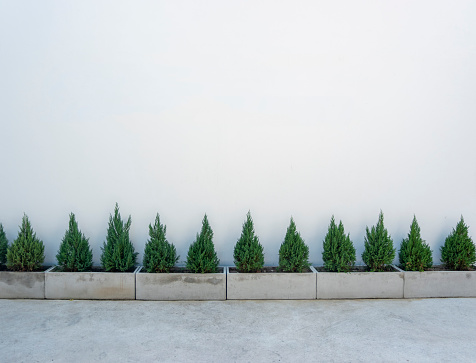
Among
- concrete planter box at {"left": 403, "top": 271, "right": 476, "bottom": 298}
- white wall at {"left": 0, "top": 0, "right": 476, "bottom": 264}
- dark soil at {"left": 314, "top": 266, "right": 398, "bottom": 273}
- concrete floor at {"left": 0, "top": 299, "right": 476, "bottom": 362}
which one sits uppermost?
white wall at {"left": 0, "top": 0, "right": 476, "bottom": 264}

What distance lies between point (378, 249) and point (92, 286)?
4.26 meters

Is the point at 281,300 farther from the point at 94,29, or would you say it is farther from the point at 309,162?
the point at 94,29

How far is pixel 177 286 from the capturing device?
525cm

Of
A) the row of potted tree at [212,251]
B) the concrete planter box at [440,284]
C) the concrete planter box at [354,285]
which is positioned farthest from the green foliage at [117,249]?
the concrete planter box at [440,284]

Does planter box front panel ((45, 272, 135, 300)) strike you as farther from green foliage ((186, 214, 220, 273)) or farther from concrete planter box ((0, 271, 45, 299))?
green foliage ((186, 214, 220, 273))

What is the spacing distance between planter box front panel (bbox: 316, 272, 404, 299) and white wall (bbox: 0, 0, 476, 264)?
0.78 metres

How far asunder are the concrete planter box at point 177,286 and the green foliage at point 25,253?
1588 millimetres

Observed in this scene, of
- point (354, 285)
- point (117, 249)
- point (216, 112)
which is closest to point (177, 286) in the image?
point (117, 249)

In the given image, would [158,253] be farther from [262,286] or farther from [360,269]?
[360,269]

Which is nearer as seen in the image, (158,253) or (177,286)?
(177,286)

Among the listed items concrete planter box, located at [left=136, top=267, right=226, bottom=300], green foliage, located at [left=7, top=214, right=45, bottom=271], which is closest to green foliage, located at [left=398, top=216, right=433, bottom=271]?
concrete planter box, located at [left=136, top=267, right=226, bottom=300]

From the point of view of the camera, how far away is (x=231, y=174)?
5.95 m

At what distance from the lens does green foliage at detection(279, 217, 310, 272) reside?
5453 mm

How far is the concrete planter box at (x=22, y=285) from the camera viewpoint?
17.3 feet
